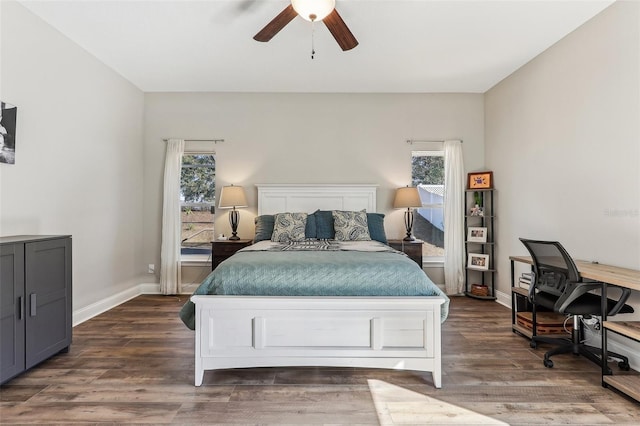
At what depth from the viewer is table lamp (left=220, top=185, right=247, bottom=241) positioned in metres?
4.19

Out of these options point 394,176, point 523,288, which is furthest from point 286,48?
point 523,288

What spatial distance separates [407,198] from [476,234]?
1081mm

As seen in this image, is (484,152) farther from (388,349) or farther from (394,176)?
(388,349)

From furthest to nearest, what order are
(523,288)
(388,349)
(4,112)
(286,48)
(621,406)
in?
(286,48) → (523,288) → (4,112) → (388,349) → (621,406)

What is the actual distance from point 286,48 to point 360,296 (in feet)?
8.56

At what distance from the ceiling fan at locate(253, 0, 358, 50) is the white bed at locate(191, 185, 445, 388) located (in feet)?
6.50

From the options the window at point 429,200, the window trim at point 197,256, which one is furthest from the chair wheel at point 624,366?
the window trim at point 197,256

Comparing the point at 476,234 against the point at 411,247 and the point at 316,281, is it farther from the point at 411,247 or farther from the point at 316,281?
the point at 316,281

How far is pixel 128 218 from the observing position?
4.26 metres

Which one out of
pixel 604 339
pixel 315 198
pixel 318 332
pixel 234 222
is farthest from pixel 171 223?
pixel 604 339

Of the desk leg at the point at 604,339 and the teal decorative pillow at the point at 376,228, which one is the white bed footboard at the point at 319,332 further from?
the teal decorative pillow at the point at 376,228

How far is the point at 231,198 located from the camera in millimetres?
4199

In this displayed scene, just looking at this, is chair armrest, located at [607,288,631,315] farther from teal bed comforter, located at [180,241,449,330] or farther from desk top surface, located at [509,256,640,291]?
teal bed comforter, located at [180,241,449,330]

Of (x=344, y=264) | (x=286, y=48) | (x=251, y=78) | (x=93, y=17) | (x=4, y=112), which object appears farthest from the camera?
(x=251, y=78)
